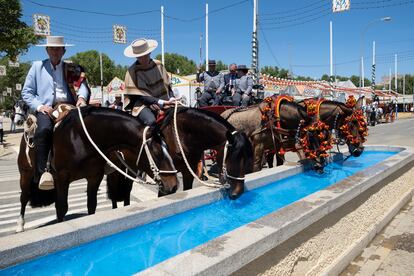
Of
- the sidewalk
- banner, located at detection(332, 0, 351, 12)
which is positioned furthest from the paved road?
banner, located at detection(332, 0, 351, 12)

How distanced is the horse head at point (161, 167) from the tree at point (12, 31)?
1125 inches

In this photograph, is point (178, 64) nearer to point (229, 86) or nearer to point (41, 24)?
point (41, 24)

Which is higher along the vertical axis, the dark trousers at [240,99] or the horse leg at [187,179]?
the dark trousers at [240,99]

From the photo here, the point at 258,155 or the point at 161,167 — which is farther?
the point at 258,155

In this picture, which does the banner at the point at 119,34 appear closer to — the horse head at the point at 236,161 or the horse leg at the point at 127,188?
the horse leg at the point at 127,188

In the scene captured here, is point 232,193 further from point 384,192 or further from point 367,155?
point 367,155

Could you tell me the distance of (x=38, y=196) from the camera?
5.13 m

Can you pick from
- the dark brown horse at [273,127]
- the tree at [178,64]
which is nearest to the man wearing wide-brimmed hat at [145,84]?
the dark brown horse at [273,127]

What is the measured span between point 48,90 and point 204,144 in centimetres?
200

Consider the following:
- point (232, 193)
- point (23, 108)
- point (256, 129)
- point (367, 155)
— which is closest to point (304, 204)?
point (232, 193)

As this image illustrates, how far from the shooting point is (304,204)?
11.7 feet

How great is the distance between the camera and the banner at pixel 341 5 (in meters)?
19.5

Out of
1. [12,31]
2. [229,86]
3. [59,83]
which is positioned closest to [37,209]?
[59,83]

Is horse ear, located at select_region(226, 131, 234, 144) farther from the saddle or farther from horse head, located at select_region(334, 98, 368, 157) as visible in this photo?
horse head, located at select_region(334, 98, 368, 157)
